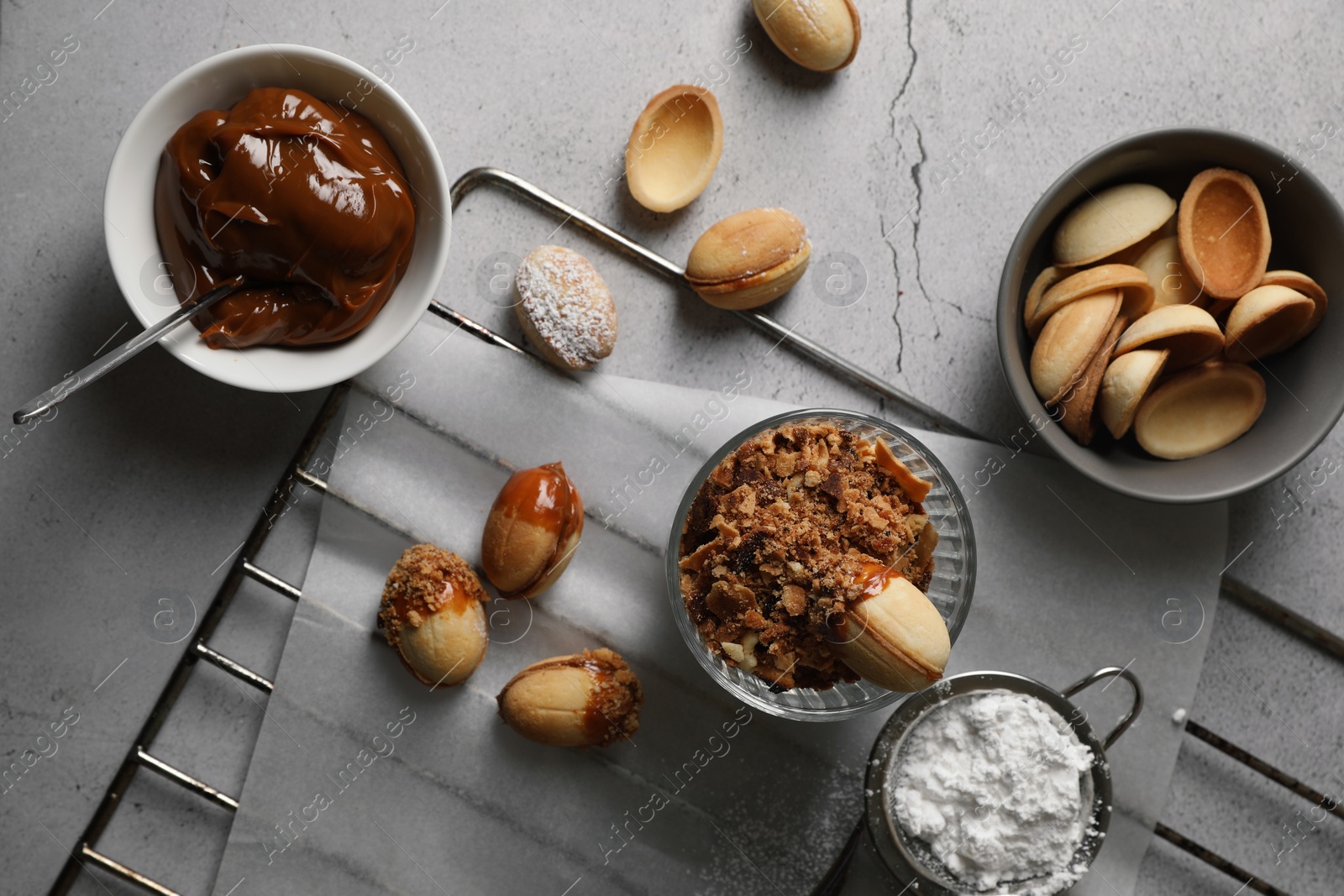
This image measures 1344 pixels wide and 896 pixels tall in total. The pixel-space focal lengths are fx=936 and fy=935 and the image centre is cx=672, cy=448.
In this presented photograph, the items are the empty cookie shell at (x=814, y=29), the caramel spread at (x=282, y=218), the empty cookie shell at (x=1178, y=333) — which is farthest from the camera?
the empty cookie shell at (x=814, y=29)

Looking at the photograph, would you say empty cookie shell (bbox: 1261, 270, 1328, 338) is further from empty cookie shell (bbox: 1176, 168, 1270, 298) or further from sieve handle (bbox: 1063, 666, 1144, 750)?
sieve handle (bbox: 1063, 666, 1144, 750)

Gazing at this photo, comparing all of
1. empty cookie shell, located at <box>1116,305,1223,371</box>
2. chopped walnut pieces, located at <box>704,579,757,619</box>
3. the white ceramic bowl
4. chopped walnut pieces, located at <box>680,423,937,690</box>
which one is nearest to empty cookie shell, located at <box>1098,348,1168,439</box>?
empty cookie shell, located at <box>1116,305,1223,371</box>

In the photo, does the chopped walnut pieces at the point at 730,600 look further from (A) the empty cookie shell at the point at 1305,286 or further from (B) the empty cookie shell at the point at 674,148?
(A) the empty cookie shell at the point at 1305,286

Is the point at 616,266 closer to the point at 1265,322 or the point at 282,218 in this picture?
the point at 282,218

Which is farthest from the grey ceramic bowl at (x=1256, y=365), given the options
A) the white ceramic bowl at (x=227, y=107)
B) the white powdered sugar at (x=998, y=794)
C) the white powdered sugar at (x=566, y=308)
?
the white ceramic bowl at (x=227, y=107)

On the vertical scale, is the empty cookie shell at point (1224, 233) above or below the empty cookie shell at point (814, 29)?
below

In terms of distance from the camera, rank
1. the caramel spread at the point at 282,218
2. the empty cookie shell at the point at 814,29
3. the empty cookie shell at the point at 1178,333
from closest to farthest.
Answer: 1. the caramel spread at the point at 282,218
2. the empty cookie shell at the point at 1178,333
3. the empty cookie shell at the point at 814,29
